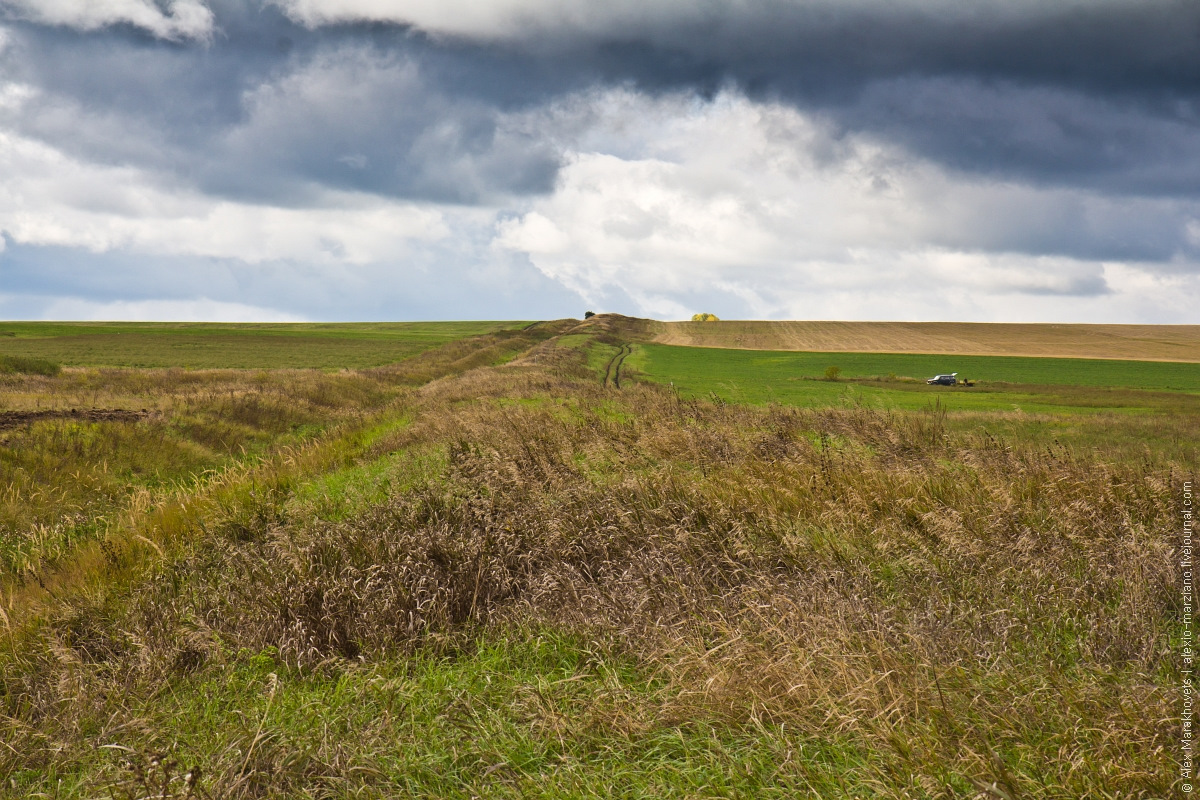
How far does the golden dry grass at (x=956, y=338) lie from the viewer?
84062mm

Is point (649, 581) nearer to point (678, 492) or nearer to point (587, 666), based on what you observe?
point (587, 666)

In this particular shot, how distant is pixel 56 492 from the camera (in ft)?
41.3

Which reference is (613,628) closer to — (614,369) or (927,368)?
(614,369)

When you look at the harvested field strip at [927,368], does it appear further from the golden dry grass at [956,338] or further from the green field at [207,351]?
the green field at [207,351]

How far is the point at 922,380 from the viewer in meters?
48.9

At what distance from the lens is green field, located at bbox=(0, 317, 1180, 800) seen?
3.62m

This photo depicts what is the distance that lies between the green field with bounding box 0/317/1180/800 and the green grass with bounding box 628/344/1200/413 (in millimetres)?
10875

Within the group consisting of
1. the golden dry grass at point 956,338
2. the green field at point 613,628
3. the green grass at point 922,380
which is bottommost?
the green field at point 613,628

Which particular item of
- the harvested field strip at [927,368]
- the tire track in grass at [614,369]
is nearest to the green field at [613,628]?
the tire track in grass at [614,369]

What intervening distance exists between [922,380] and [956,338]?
56737 millimetres

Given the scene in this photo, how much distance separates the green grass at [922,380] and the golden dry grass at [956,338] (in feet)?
35.5

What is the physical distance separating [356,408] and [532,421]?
15.3 m

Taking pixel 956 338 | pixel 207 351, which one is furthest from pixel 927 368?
pixel 207 351

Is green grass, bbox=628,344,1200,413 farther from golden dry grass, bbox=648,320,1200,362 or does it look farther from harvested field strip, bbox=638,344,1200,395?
golden dry grass, bbox=648,320,1200,362
